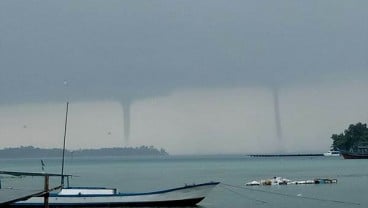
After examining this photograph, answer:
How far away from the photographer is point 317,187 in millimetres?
81562

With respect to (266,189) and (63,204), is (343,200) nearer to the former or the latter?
(266,189)

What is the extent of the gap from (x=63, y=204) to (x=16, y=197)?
89.3ft

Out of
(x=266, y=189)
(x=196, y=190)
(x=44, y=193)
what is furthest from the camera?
(x=266, y=189)

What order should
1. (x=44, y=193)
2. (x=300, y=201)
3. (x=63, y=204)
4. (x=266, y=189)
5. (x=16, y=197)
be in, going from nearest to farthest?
(x=16, y=197) → (x=44, y=193) → (x=63, y=204) → (x=300, y=201) → (x=266, y=189)

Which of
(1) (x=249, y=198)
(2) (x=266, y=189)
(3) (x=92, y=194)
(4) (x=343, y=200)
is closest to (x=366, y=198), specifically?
(4) (x=343, y=200)

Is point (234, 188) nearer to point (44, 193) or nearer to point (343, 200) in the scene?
point (343, 200)

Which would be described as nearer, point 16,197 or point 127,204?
point 16,197

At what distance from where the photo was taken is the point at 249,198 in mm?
65688

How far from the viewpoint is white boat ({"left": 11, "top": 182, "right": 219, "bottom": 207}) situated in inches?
A: 1902

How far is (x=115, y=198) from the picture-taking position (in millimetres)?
48719

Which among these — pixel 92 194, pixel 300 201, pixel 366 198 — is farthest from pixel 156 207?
pixel 366 198

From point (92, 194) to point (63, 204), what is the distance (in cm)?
213

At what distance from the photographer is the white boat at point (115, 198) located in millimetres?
48312

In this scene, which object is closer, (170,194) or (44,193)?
(44,193)
